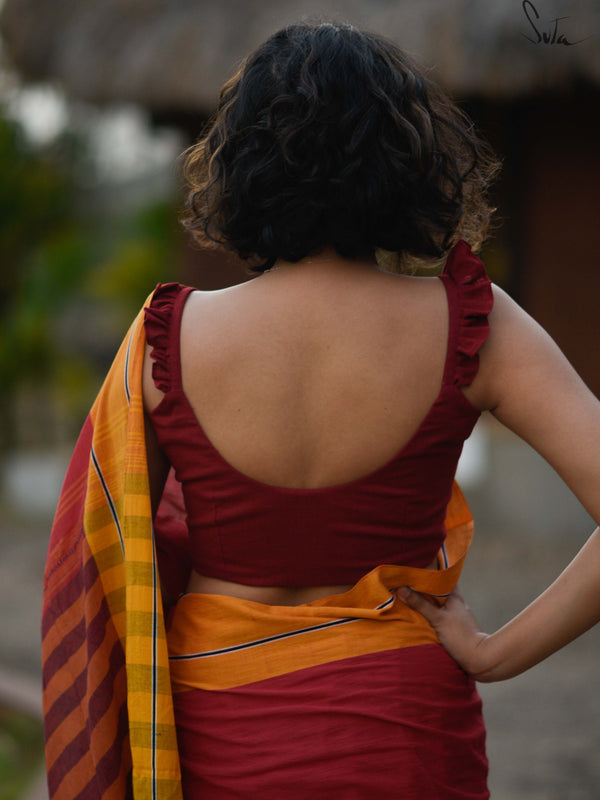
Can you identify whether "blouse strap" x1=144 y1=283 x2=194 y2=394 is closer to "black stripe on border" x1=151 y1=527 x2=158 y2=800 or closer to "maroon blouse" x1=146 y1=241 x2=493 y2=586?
"maroon blouse" x1=146 y1=241 x2=493 y2=586

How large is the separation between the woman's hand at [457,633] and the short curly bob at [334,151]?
506 mm

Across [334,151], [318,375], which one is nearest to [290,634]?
[318,375]

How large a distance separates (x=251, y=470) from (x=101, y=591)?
35 centimetres

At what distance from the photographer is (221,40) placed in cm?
706

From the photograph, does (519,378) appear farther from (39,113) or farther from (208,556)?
(39,113)

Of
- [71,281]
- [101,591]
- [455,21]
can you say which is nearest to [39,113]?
[71,281]

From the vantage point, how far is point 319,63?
1378 mm

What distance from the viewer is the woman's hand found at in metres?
1.50

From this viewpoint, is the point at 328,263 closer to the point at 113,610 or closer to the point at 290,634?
the point at 290,634

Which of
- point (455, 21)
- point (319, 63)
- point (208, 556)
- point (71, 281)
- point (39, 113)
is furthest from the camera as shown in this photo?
point (39, 113)

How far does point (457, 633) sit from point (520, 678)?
9.95 ft

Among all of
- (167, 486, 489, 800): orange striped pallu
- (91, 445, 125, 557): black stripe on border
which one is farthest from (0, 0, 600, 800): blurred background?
(167, 486, 489, 800): orange striped pallu

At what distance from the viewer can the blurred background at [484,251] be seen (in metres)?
4.07

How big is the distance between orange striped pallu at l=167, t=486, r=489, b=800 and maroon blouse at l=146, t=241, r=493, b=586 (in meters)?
0.05
